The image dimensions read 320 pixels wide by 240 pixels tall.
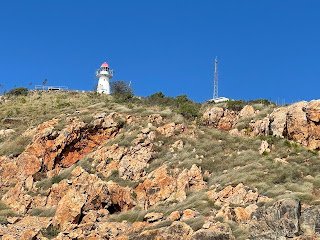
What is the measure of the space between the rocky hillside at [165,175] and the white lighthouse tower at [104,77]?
24088 mm

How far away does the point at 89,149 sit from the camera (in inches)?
1091

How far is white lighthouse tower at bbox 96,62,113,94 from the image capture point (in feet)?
191

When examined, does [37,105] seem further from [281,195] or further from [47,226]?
[281,195]

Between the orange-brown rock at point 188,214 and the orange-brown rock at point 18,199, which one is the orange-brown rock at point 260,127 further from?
the orange-brown rock at point 18,199

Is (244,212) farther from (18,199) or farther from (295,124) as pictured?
(18,199)

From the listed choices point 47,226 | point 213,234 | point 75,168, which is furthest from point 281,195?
point 75,168

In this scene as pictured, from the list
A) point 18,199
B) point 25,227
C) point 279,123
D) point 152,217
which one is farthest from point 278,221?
point 18,199

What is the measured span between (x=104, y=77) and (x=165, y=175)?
41039mm

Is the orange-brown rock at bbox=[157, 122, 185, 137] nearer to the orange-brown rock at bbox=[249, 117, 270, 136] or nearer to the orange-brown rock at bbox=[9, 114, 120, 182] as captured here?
the orange-brown rock at bbox=[9, 114, 120, 182]

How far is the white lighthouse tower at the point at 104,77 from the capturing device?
5819 cm

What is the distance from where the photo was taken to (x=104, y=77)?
2322 inches

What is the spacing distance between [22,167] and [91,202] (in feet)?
28.6

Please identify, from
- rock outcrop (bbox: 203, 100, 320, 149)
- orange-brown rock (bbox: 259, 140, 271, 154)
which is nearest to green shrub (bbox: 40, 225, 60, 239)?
orange-brown rock (bbox: 259, 140, 271, 154)

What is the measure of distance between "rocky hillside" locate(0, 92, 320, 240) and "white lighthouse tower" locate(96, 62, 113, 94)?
79.0 feet
